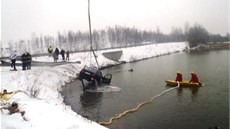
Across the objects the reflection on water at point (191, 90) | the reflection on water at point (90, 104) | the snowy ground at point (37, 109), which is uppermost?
the snowy ground at point (37, 109)

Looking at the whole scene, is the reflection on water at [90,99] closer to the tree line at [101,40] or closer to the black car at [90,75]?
the black car at [90,75]

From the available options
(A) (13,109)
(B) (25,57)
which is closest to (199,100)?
(A) (13,109)

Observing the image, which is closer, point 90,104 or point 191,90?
point 90,104

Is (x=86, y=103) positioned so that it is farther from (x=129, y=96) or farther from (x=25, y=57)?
(x=25, y=57)

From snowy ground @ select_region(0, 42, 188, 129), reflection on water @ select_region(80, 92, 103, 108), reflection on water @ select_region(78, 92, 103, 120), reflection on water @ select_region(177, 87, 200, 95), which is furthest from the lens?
reflection on water @ select_region(177, 87, 200, 95)

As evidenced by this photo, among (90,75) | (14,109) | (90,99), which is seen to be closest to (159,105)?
(90,99)

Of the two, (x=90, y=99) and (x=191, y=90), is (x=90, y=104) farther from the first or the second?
(x=191, y=90)

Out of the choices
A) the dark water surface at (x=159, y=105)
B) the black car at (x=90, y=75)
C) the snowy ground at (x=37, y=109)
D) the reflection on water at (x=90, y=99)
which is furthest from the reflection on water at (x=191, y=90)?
the snowy ground at (x=37, y=109)

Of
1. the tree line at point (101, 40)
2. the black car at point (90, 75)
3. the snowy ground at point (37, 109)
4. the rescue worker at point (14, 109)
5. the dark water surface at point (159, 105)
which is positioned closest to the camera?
the snowy ground at point (37, 109)

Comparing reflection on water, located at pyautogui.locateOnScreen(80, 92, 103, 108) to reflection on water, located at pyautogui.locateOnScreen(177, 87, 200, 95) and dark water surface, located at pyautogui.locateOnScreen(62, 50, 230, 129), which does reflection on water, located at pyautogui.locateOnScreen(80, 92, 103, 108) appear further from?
reflection on water, located at pyautogui.locateOnScreen(177, 87, 200, 95)

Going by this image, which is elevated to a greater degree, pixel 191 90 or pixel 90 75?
pixel 90 75

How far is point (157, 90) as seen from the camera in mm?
23688

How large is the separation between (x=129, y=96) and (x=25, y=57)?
11.0 metres

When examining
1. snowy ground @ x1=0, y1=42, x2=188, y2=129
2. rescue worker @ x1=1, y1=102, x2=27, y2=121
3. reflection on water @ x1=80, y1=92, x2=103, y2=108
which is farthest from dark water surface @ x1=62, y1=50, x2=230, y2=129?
rescue worker @ x1=1, y1=102, x2=27, y2=121
